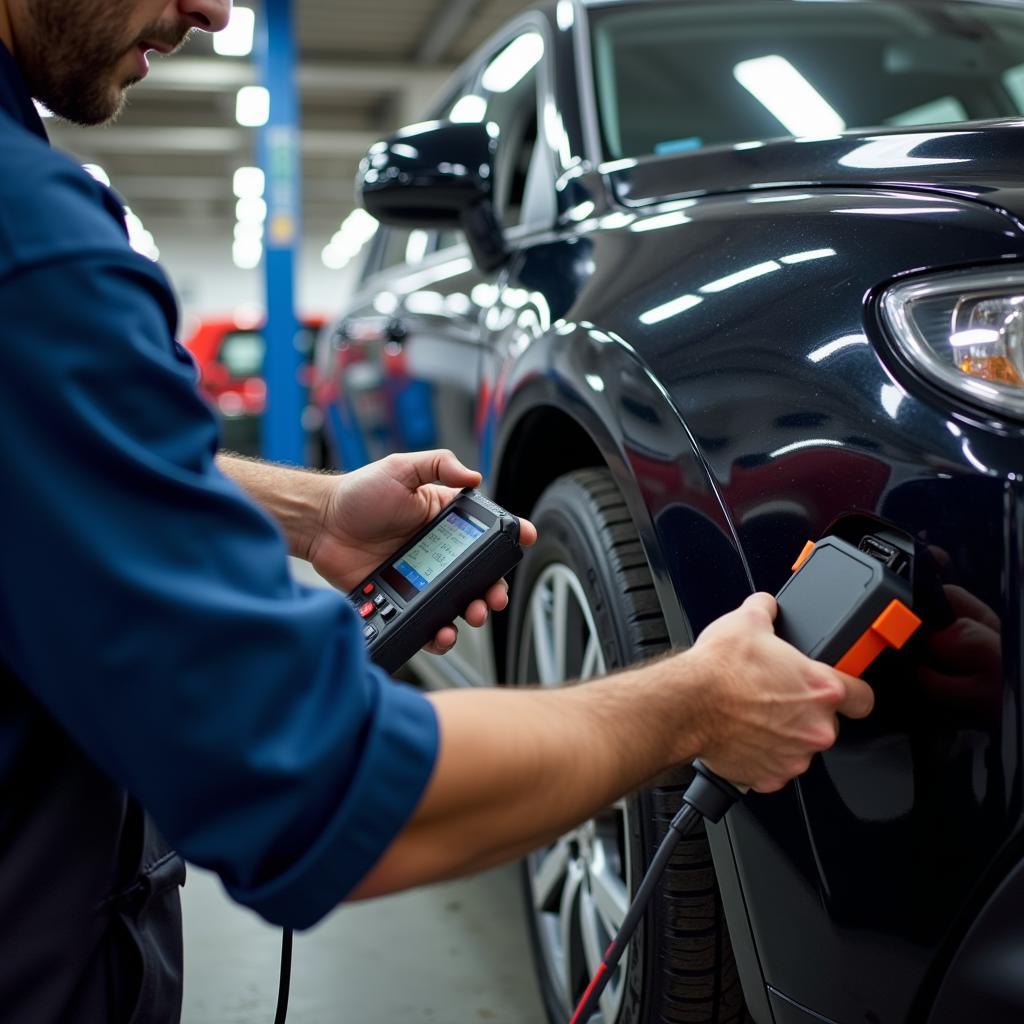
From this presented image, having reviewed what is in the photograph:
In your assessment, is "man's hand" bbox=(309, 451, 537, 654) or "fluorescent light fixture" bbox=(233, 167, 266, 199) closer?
"man's hand" bbox=(309, 451, 537, 654)

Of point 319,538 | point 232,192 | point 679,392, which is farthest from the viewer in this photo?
point 232,192

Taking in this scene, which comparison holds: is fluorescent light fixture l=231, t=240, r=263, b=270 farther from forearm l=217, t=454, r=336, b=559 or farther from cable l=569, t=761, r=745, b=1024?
cable l=569, t=761, r=745, b=1024

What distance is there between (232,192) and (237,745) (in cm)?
2325

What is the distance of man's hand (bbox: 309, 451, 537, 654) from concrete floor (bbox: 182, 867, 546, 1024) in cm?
78

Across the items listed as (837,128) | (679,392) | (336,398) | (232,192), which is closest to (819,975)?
(679,392)

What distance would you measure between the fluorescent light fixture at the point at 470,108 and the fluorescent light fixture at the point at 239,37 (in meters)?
8.14

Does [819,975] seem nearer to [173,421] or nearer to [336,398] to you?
[173,421]

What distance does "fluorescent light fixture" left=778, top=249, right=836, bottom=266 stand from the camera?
108cm

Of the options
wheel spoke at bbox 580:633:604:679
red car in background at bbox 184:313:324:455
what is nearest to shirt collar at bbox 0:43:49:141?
wheel spoke at bbox 580:633:604:679

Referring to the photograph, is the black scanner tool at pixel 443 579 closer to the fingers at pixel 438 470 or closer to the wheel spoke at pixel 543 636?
the fingers at pixel 438 470

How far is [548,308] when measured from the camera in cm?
162

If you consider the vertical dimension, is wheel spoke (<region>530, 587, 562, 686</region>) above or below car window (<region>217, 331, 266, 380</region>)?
above

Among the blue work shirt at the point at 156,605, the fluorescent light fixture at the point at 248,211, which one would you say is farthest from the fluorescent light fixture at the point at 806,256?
the fluorescent light fixture at the point at 248,211

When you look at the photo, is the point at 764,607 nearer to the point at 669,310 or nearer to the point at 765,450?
the point at 765,450
